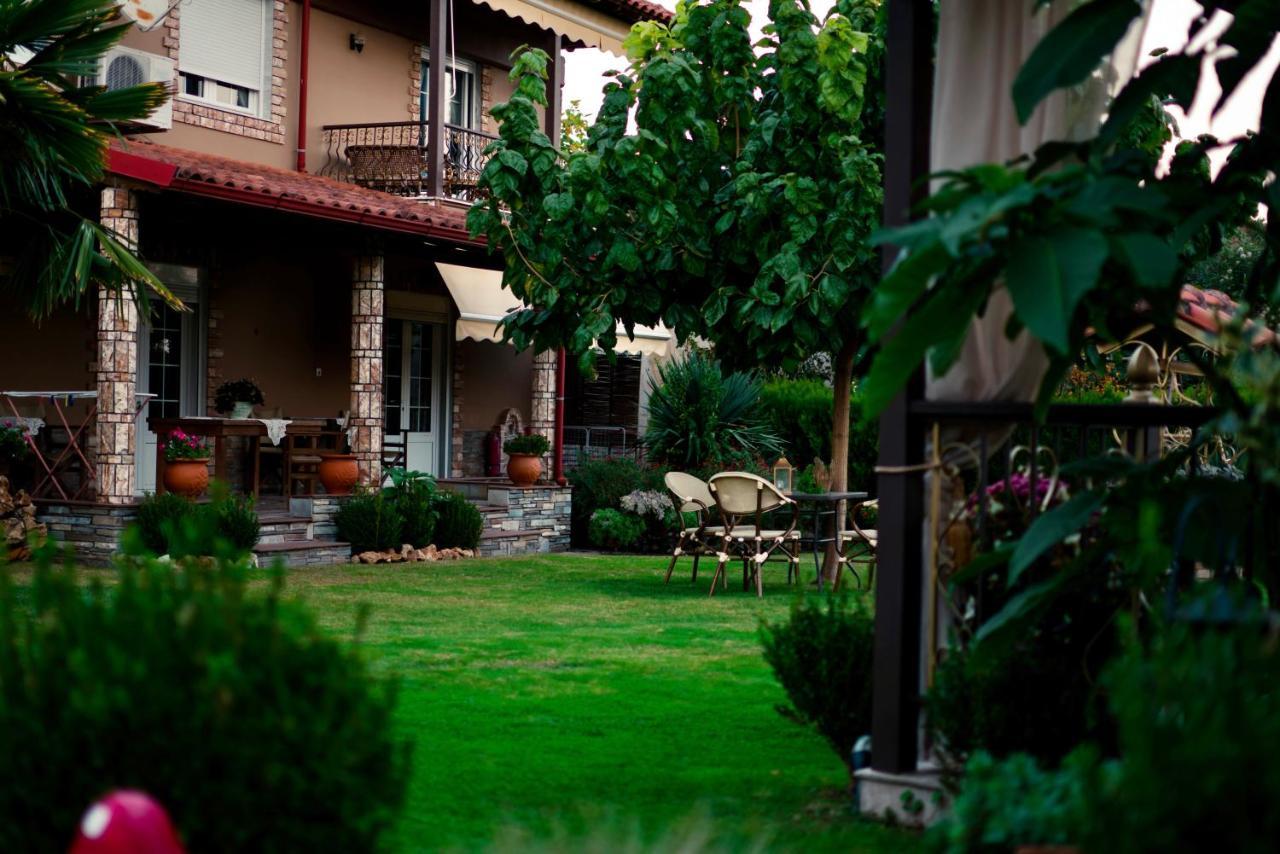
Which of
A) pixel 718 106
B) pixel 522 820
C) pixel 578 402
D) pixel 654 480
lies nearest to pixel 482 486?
pixel 654 480

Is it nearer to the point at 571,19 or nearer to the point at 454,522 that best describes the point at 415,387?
the point at 454,522

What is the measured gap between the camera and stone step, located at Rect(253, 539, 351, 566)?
12.7 m

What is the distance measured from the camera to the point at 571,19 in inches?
688

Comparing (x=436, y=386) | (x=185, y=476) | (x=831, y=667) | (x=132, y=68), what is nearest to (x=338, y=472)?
(x=185, y=476)

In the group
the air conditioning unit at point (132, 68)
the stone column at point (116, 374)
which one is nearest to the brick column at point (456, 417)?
the air conditioning unit at point (132, 68)

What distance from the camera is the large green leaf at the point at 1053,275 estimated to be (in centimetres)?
274

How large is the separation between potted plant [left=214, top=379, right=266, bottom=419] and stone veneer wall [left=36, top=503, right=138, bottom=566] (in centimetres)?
244

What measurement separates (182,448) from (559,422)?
18.4ft

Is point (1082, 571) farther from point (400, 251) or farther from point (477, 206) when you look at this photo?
point (400, 251)

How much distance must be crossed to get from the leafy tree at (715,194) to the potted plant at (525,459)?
13.0 feet

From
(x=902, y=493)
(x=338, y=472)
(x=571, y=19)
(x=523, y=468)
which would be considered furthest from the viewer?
(x=571, y=19)

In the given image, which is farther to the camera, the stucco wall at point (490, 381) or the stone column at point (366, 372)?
the stucco wall at point (490, 381)

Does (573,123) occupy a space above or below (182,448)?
above

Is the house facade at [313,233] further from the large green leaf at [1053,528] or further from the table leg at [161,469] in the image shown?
the large green leaf at [1053,528]
